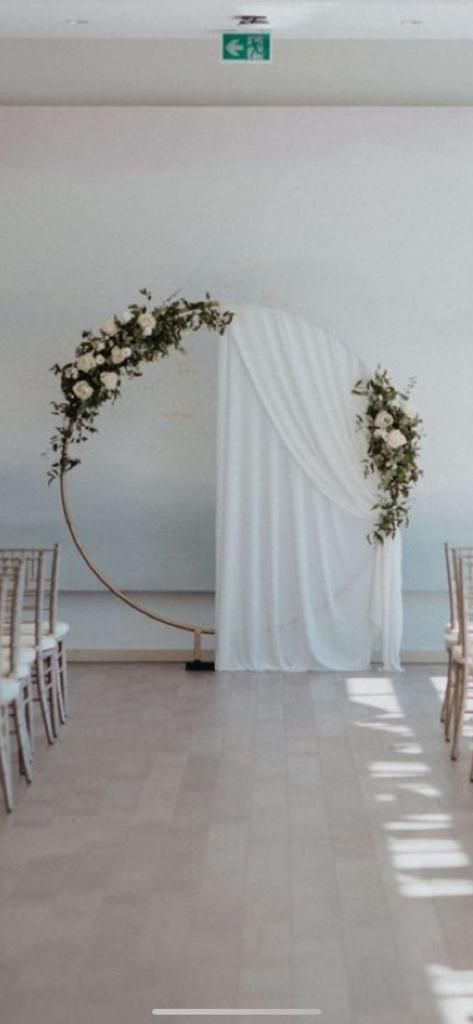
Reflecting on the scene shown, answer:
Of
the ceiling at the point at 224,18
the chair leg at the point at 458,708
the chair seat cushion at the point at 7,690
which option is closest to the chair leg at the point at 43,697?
the chair seat cushion at the point at 7,690

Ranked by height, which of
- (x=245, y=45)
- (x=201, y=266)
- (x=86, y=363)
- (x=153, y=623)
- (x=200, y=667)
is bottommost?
(x=200, y=667)

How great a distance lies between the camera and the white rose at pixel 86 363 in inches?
415

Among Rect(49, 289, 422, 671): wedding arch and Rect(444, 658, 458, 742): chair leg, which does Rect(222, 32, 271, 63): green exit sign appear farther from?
Rect(444, 658, 458, 742): chair leg

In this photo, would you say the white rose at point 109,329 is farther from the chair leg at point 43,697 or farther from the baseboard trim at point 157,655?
the chair leg at point 43,697

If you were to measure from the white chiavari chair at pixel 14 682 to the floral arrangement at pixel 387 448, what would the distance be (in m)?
3.47

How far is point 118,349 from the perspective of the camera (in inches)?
415

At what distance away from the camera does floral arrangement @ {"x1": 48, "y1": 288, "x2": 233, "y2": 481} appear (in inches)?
416

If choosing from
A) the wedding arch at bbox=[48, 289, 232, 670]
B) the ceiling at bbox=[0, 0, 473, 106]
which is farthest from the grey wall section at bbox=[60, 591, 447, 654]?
the ceiling at bbox=[0, 0, 473, 106]

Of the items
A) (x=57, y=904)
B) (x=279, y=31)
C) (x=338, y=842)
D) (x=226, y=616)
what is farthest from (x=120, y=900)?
(x=279, y=31)

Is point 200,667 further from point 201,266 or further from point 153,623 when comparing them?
point 201,266

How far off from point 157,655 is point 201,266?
2.71m

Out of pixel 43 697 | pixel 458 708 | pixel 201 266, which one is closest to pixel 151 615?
pixel 201 266

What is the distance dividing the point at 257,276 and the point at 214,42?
1.58 m

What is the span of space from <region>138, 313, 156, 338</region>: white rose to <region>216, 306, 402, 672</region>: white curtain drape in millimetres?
558
